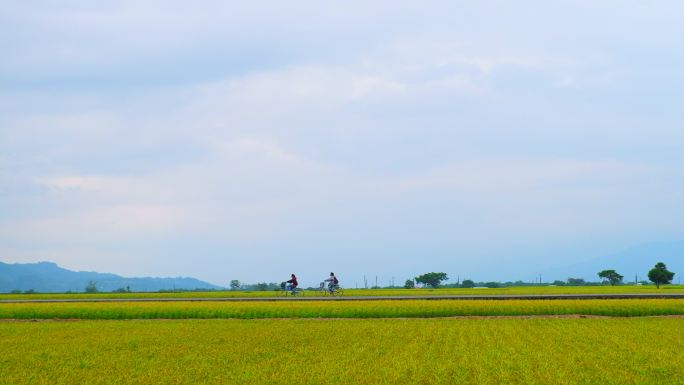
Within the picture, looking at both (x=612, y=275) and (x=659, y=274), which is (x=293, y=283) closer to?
(x=659, y=274)

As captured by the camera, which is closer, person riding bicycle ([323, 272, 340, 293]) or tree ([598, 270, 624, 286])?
person riding bicycle ([323, 272, 340, 293])

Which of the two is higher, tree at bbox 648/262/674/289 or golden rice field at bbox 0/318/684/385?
tree at bbox 648/262/674/289

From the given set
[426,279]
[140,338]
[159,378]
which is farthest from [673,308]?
[426,279]

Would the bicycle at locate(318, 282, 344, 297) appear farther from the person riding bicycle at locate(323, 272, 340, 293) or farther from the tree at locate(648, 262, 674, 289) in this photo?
the tree at locate(648, 262, 674, 289)

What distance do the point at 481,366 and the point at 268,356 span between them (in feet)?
19.9

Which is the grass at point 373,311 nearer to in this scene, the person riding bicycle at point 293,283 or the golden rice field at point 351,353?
the golden rice field at point 351,353

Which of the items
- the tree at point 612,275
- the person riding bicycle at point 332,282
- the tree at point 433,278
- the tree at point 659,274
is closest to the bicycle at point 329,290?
the person riding bicycle at point 332,282

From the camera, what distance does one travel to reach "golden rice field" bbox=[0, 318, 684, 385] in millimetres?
15727

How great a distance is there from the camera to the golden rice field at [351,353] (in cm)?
1573

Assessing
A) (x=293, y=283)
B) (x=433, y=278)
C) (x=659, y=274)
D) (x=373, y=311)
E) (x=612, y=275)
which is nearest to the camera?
(x=373, y=311)

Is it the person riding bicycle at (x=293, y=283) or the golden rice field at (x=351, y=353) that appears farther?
the person riding bicycle at (x=293, y=283)

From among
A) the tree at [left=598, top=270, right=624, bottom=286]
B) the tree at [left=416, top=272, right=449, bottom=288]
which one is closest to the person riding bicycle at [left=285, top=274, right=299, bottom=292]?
the tree at [left=598, top=270, right=624, bottom=286]

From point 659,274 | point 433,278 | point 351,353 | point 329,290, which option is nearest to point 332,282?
point 329,290

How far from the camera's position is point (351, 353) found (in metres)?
19.7
